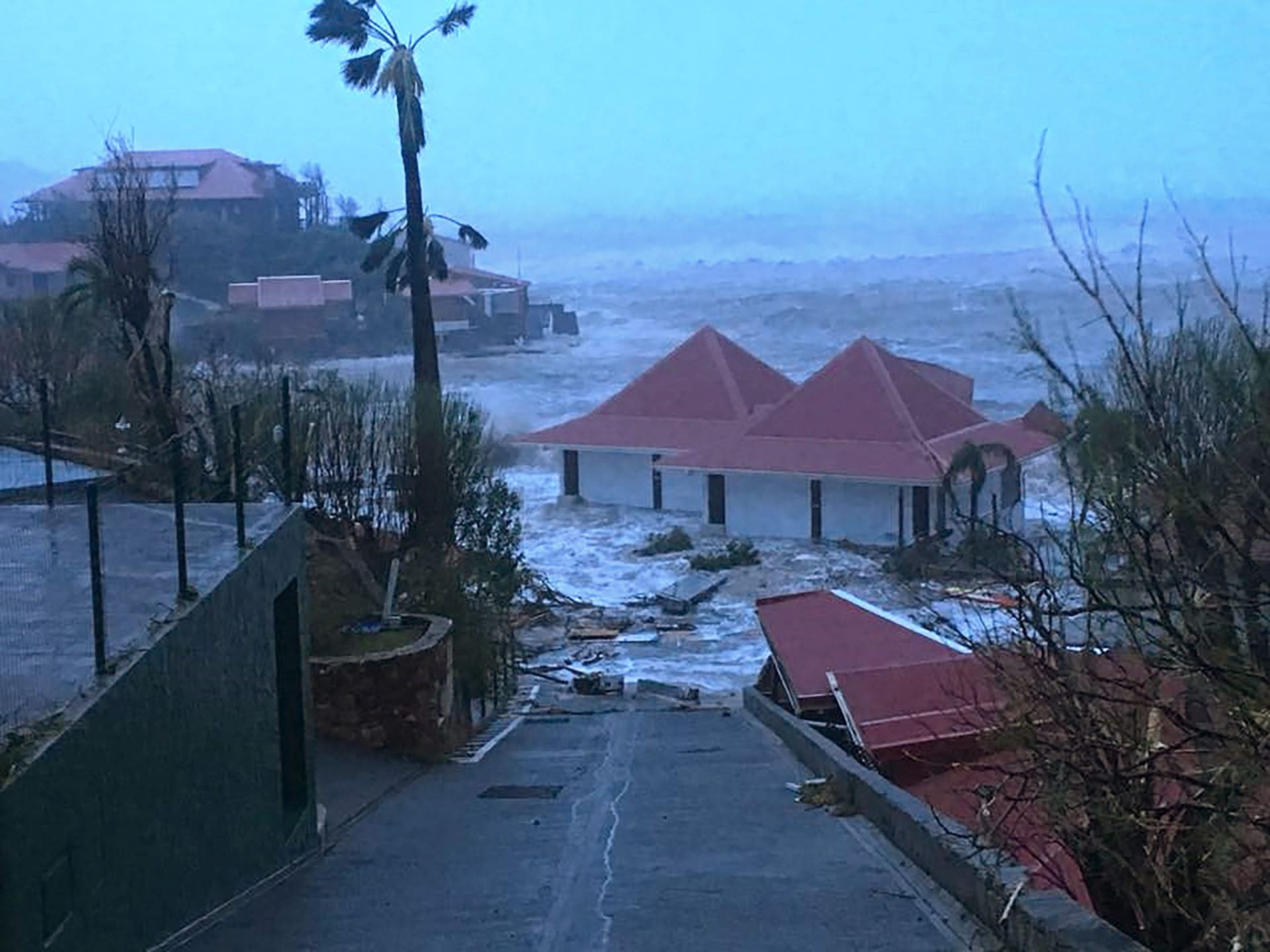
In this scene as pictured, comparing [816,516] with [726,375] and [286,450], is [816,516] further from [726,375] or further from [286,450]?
[286,450]

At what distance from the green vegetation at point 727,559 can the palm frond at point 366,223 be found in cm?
1107

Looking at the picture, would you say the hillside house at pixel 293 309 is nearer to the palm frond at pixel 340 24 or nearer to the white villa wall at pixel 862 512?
the white villa wall at pixel 862 512

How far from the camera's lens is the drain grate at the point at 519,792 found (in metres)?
14.2

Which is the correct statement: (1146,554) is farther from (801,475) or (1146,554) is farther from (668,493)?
(668,493)

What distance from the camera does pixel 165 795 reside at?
7.78 metres

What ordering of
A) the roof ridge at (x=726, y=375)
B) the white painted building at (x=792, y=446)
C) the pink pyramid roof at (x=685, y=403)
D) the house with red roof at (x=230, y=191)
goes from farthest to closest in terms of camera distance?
the house with red roof at (x=230, y=191), the roof ridge at (x=726, y=375), the pink pyramid roof at (x=685, y=403), the white painted building at (x=792, y=446)

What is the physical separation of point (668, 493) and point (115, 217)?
25.0m

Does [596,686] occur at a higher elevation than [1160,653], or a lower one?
lower

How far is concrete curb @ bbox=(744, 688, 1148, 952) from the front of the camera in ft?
21.7

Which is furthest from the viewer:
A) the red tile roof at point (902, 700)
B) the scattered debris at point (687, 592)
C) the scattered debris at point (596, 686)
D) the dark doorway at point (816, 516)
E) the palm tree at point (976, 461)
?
the dark doorway at point (816, 516)

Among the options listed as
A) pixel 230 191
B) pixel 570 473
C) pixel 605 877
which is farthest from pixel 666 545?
pixel 230 191

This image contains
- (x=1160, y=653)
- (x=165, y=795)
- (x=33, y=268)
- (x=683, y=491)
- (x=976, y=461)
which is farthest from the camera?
(x=33, y=268)

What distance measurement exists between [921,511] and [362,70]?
17.2m

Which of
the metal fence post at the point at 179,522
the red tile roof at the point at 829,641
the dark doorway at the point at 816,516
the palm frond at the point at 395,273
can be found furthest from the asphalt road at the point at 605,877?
the dark doorway at the point at 816,516
